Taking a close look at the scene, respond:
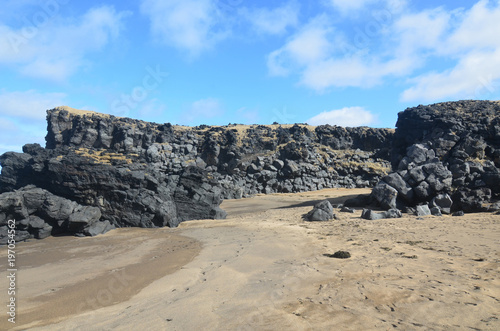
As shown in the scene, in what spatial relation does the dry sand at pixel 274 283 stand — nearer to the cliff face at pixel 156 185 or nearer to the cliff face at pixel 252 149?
the cliff face at pixel 156 185

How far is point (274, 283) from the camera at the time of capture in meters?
6.37

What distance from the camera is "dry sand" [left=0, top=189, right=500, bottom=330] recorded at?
4516 millimetres

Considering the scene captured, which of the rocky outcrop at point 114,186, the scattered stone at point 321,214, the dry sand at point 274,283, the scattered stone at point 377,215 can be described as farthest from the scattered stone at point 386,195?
the rocky outcrop at point 114,186

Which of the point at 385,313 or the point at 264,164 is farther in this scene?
the point at 264,164

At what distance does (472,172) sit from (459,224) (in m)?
8.88

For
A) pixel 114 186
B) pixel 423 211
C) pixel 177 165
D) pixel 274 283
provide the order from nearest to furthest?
pixel 274 283 < pixel 423 211 < pixel 114 186 < pixel 177 165

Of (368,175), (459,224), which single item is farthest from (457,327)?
(368,175)

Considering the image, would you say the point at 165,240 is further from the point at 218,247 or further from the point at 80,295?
the point at 80,295

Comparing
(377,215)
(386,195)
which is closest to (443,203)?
(386,195)

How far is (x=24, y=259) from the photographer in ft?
35.4

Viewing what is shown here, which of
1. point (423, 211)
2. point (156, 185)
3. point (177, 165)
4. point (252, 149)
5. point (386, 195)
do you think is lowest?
point (423, 211)

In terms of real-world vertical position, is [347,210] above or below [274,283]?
below

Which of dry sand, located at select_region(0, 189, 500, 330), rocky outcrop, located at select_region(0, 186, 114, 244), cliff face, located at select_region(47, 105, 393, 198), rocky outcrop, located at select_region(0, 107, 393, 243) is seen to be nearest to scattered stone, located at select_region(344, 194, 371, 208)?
dry sand, located at select_region(0, 189, 500, 330)

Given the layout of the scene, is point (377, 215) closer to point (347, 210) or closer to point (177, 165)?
point (347, 210)
